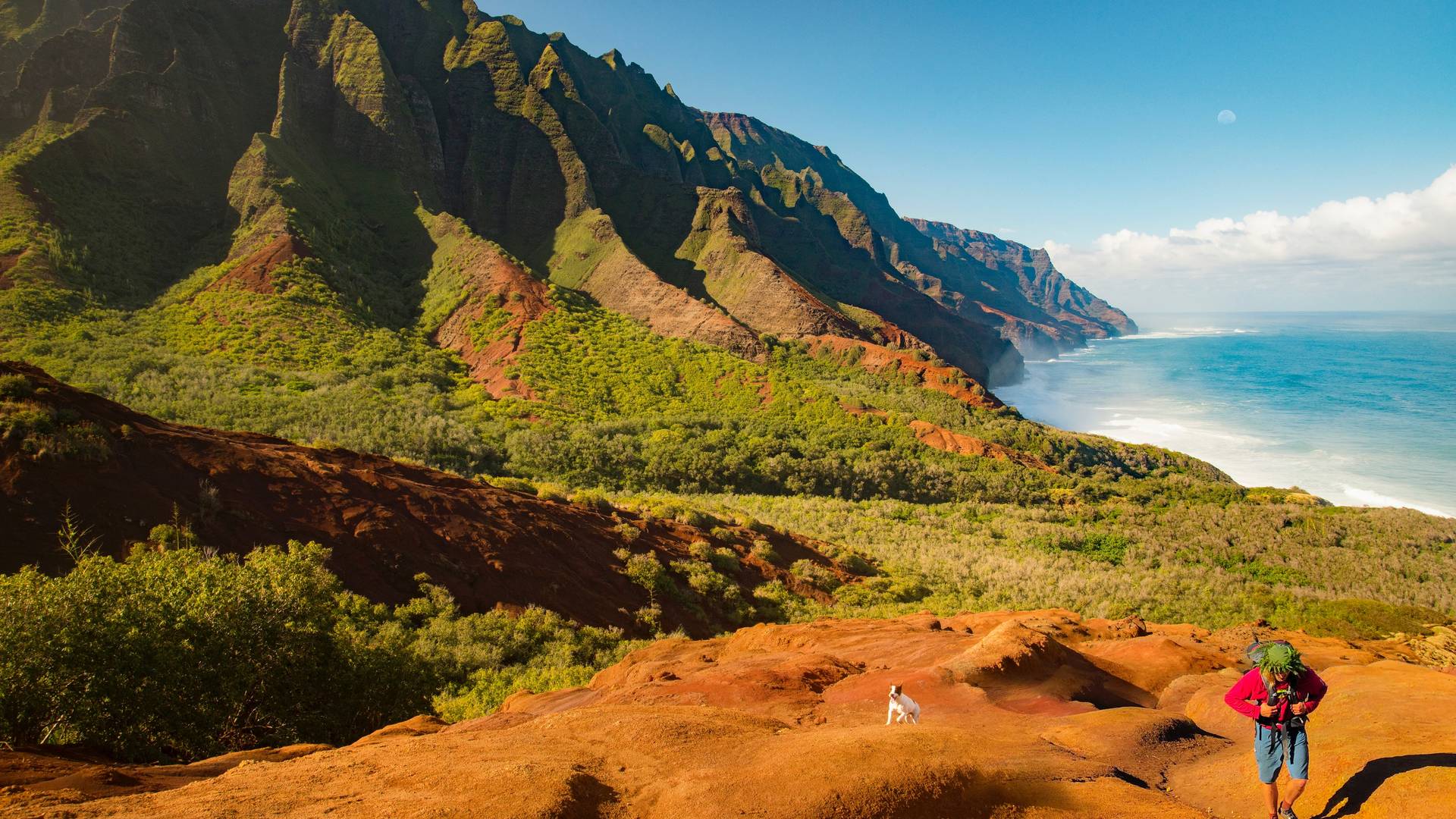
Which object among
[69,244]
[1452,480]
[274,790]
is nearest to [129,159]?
[69,244]

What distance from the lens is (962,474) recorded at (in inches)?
1513

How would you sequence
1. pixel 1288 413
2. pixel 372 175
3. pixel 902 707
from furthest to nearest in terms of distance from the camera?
pixel 1288 413 → pixel 372 175 → pixel 902 707

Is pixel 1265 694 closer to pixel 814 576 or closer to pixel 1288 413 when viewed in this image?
pixel 814 576

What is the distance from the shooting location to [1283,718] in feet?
16.4

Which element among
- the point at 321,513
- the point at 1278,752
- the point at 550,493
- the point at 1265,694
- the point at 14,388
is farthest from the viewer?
the point at 550,493

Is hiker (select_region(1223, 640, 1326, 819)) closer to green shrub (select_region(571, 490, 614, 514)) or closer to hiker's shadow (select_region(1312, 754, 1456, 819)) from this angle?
hiker's shadow (select_region(1312, 754, 1456, 819))

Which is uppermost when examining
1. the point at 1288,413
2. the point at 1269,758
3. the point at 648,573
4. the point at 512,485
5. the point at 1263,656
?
the point at 1288,413

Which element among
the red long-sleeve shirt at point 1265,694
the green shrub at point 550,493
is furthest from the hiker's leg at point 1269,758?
the green shrub at point 550,493

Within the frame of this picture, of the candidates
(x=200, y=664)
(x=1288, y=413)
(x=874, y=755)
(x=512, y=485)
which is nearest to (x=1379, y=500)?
(x=1288, y=413)

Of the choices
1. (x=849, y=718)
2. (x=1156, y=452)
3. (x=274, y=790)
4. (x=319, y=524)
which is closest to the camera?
(x=274, y=790)

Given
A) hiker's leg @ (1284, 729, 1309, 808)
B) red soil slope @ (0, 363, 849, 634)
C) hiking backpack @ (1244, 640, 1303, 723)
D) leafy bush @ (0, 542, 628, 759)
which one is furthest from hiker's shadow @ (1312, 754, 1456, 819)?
red soil slope @ (0, 363, 849, 634)

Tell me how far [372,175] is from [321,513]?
2334 inches

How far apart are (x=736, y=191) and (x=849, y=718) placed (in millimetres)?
71731

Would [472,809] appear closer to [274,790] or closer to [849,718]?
[274,790]
